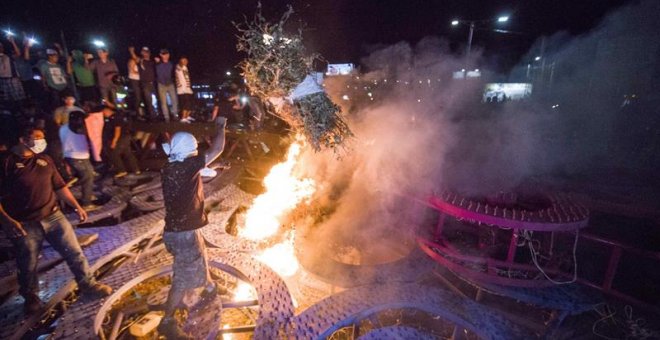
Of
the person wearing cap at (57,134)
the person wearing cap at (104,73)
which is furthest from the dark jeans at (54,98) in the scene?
the person wearing cap at (57,134)

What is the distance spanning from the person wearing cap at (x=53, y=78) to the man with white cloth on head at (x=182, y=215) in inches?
371

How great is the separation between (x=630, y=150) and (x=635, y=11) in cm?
453

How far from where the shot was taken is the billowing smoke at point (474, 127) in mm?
6133

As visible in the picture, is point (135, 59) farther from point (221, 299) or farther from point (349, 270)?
point (349, 270)

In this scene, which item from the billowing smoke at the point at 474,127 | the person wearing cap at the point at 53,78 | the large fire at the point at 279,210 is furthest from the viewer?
the person wearing cap at the point at 53,78

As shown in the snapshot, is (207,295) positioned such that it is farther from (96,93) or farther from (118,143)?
(96,93)

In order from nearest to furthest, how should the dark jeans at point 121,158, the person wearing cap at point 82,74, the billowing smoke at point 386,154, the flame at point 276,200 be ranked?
the flame at point 276,200, the billowing smoke at point 386,154, the dark jeans at point 121,158, the person wearing cap at point 82,74

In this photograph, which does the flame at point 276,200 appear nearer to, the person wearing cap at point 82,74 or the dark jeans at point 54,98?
the person wearing cap at point 82,74

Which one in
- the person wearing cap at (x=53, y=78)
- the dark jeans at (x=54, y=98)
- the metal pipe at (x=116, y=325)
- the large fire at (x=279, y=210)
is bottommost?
the metal pipe at (x=116, y=325)

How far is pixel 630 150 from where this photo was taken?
9828 millimetres

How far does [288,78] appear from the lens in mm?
3389

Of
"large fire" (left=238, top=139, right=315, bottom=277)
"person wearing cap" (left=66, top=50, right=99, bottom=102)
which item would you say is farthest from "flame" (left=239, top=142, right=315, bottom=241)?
"person wearing cap" (left=66, top=50, right=99, bottom=102)

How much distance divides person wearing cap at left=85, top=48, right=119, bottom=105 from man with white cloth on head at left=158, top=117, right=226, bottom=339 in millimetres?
8465

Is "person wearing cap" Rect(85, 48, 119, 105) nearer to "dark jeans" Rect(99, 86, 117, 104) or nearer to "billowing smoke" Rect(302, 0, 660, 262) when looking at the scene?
"dark jeans" Rect(99, 86, 117, 104)
